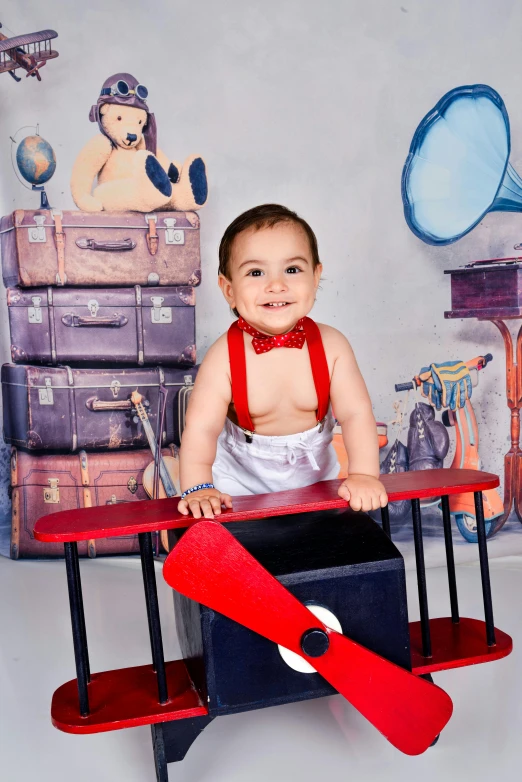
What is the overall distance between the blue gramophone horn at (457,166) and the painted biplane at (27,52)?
125 centimetres

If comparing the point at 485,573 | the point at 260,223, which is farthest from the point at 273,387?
the point at 485,573

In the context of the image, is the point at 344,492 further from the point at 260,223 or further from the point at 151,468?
the point at 151,468

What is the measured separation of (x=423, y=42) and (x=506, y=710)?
2078 millimetres

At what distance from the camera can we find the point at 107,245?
2514 mm

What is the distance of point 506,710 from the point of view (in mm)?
1557

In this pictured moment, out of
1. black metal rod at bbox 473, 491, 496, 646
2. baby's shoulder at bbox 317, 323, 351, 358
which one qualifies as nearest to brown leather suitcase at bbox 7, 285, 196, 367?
baby's shoulder at bbox 317, 323, 351, 358

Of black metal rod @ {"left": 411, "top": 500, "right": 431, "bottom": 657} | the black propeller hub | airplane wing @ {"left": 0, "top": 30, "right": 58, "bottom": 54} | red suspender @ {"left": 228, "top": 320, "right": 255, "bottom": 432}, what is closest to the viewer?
the black propeller hub

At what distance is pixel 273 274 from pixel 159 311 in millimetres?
1077

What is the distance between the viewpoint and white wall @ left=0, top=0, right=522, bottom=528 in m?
2.47

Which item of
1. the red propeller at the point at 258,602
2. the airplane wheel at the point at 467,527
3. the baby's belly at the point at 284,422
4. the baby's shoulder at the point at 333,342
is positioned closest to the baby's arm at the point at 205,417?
the baby's belly at the point at 284,422

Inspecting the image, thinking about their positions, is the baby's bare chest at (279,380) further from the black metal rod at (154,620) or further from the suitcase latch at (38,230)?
the suitcase latch at (38,230)

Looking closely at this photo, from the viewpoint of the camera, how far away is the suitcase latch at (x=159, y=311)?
256 cm

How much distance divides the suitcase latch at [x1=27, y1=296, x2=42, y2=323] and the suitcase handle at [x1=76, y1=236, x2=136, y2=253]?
23 cm

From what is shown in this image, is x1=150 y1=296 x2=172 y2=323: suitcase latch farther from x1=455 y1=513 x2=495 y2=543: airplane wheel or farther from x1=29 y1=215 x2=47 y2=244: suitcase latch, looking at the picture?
x1=455 y1=513 x2=495 y2=543: airplane wheel
